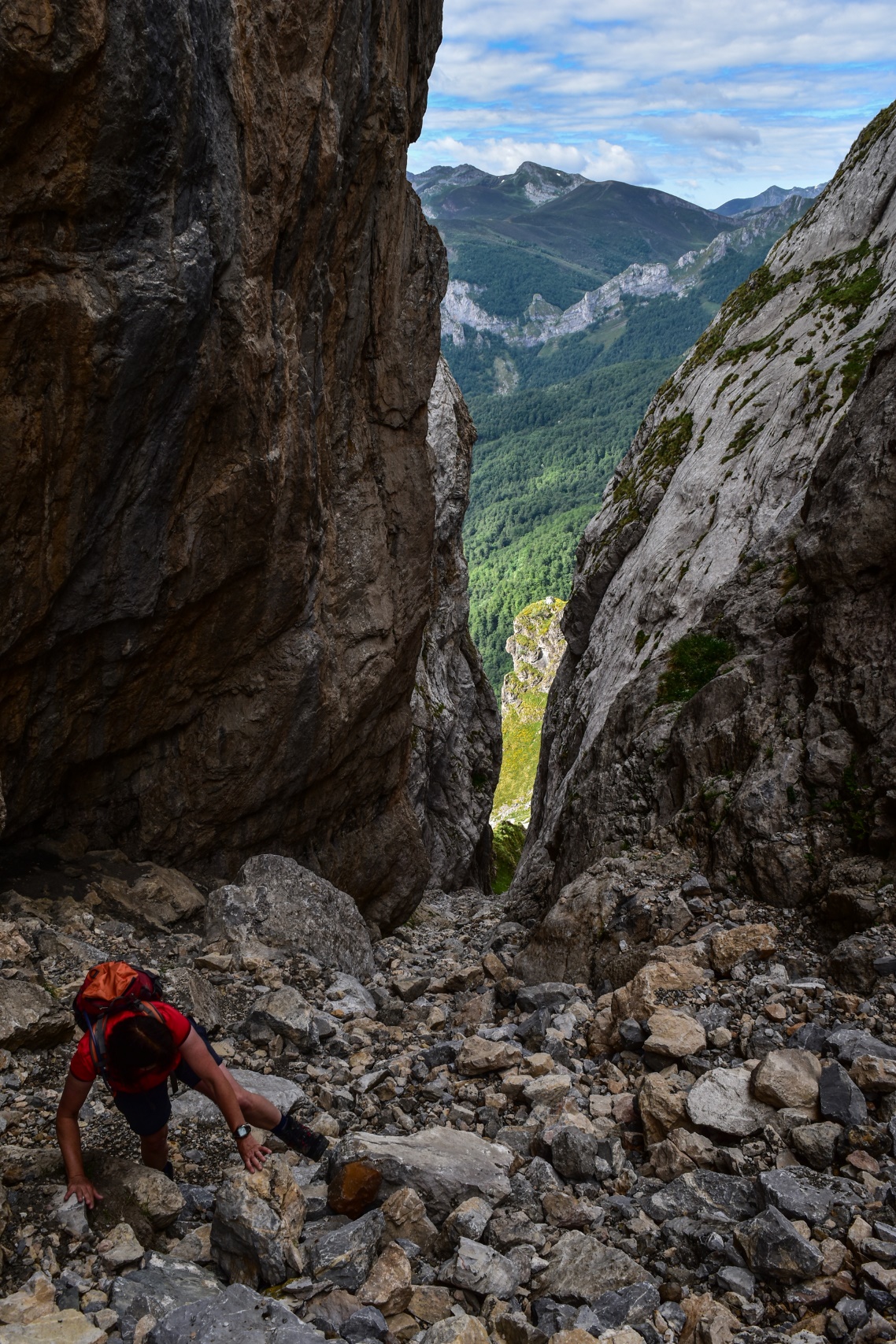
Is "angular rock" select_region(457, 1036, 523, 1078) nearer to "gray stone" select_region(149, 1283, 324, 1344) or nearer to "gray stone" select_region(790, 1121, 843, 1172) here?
"gray stone" select_region(790, 1121, 843, 1172)

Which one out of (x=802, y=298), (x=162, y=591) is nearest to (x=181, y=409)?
(x=162, y=591)

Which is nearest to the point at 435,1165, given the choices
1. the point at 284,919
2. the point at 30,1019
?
the point at 30,1019

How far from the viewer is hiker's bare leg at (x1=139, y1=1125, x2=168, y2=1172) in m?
6.61

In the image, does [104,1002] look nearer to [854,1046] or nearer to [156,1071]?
[156,1071]

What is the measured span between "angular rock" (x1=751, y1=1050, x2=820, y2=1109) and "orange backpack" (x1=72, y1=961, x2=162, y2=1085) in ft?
15.9

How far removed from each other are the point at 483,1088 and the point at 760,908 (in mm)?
4897

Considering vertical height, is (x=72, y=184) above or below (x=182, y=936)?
above

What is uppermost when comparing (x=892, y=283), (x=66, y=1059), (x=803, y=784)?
(x=892, y=283)

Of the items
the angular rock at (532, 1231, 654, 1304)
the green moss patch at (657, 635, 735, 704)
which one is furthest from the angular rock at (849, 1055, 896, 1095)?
the green moss patch at (657, 635, 735, 704)

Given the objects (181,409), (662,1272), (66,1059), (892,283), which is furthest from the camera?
(892,283)

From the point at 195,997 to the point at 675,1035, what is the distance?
535 centimetres

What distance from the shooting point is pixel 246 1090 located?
25.6 feet

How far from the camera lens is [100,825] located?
13.8m

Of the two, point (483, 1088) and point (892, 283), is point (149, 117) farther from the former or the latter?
point (892, 283)
